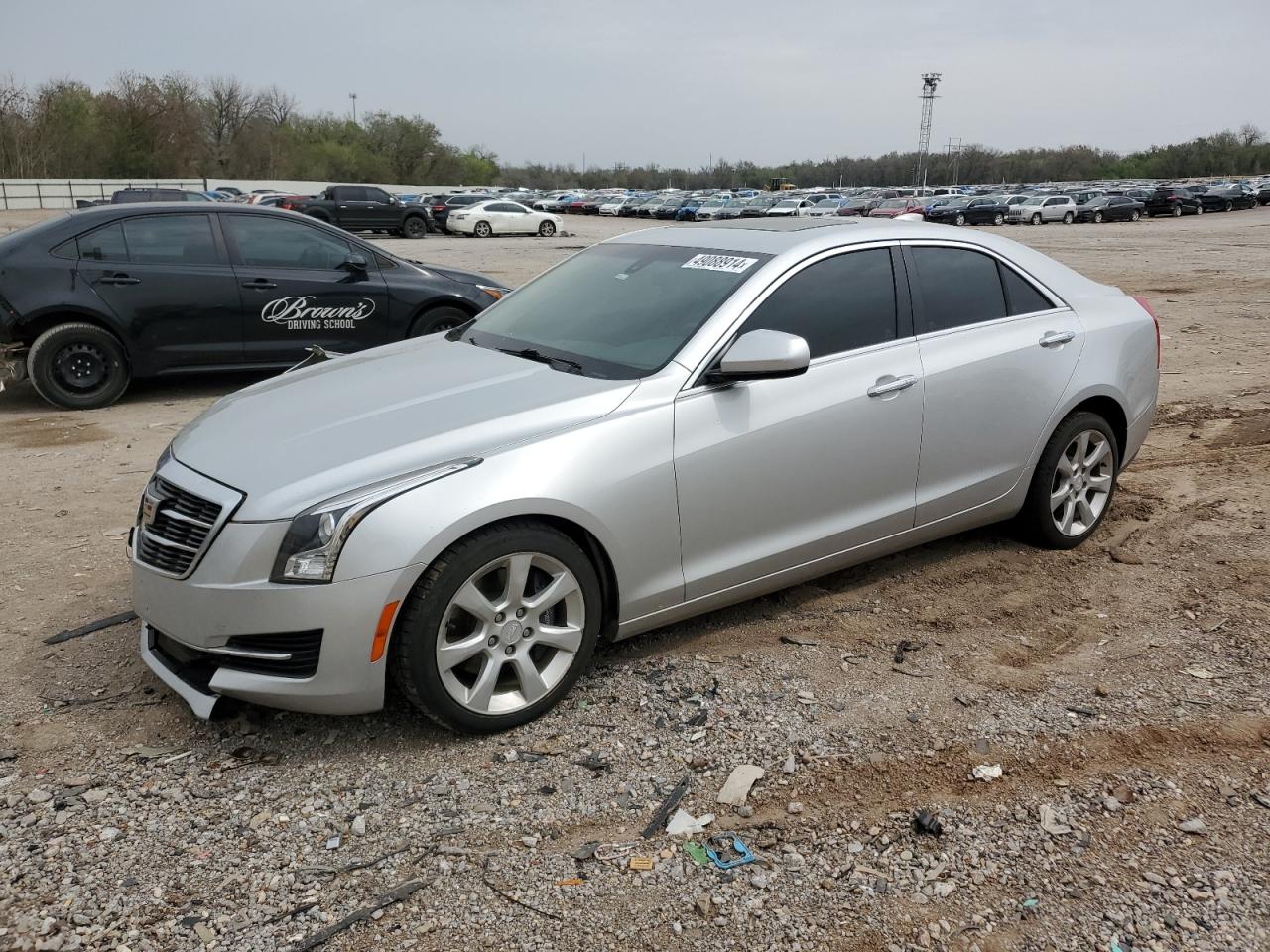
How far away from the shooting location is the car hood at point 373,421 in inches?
131

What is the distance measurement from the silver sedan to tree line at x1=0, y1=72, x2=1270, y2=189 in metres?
72.0

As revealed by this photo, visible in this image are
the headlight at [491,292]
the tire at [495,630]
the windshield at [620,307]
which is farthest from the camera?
the headlight at [491,292]

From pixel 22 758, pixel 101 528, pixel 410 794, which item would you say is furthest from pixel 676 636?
pixel 101 528

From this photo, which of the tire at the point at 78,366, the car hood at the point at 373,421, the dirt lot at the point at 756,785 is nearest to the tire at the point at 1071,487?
the dirt lot at the point at 756,785

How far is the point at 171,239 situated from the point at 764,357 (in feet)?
21.7

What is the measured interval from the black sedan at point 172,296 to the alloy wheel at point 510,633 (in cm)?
615

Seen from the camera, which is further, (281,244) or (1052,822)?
(281,244)

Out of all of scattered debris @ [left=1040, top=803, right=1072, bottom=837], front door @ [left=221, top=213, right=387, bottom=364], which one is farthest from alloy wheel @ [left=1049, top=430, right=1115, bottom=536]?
front door @ [left=221, top=213, right=387, bottom=364]

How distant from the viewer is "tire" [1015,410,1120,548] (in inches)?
198

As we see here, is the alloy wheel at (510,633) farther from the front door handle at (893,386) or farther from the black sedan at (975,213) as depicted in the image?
the black sedan at (975,213)

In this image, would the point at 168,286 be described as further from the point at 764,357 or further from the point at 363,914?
the point at 363,914

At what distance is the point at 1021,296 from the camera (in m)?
5.01

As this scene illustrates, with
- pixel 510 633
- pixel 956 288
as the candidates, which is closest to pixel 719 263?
pixel 956 288

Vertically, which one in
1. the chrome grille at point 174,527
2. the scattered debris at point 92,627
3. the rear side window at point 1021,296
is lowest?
the scattered debris at point 92,627
